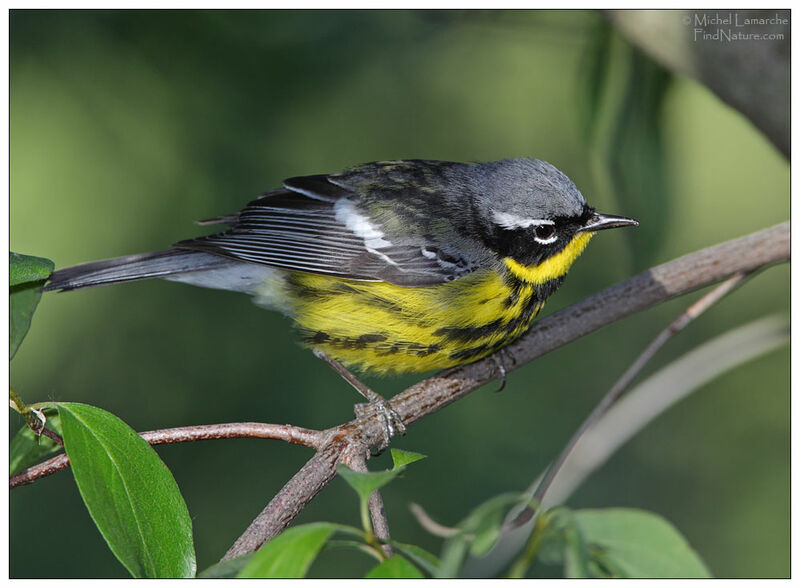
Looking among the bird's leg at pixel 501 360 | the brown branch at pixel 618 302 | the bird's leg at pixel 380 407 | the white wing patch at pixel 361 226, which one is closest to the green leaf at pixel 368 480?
the bird's leg at pixel 380 407

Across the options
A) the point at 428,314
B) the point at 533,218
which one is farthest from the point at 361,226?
the point at 533,218

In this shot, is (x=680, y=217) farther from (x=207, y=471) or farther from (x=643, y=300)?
(x=207, y=471)

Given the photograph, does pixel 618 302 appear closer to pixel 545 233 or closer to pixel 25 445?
pixel 545 233

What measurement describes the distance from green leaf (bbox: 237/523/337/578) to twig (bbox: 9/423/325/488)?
530 mm

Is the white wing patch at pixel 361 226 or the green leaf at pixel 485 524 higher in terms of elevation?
the white wing patch at pixel 361 226

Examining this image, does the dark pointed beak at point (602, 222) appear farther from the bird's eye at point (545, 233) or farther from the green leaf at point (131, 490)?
the green leaf at point (131, 490)

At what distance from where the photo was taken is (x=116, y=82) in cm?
295

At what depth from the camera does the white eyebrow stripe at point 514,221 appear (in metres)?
2.41

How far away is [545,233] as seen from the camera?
2443mm

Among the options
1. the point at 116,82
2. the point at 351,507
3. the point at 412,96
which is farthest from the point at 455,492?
the point at 116,82

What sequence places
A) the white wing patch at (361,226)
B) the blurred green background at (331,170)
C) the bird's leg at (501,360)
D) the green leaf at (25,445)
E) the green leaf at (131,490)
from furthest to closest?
the blurred green background at (331,170)
the bird's leg at (501,360)
the white wing patch at (361,226)
the green leaf at (25,445)
the green leaf at (131,490)

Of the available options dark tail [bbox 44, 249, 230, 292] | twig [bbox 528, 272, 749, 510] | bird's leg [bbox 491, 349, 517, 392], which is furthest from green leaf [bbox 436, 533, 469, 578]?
dark tail [bbox 44, 249, 230, 292]

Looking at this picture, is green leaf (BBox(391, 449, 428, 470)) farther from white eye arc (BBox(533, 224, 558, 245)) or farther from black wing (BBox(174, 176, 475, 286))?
white eye arc (BBox(533, 224, 558, 245))

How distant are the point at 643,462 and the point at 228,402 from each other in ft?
6.22
